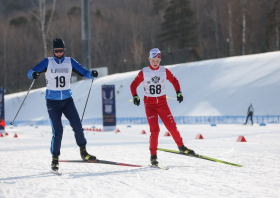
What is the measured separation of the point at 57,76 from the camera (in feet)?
18.8

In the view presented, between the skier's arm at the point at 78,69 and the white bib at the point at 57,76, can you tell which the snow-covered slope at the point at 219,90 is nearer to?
the skier's arm at the point at 78,69

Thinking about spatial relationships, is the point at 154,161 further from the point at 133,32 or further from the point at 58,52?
the point at 133,32

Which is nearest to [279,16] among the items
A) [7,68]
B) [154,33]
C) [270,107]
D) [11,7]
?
[270,107]

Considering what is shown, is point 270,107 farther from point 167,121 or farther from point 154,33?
point 154,33

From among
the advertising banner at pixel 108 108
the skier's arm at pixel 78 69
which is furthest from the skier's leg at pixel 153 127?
the advertising banner at pixel 108 108

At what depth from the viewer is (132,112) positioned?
95.8ft

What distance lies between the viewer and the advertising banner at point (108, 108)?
61.5 feet

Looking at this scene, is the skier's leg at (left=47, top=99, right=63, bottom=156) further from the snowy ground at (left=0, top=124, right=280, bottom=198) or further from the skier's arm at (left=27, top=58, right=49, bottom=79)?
the skier's arm at (left=27, top=58, right=49, bottom=79)

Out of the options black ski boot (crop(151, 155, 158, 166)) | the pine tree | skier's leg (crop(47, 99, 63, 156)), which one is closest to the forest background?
the pine tree

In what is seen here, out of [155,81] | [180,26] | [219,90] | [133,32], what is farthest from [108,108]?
[133,32]

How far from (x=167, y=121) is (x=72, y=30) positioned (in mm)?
62454

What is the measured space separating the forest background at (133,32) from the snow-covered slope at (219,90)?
2033 cm

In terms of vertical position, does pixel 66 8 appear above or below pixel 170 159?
above

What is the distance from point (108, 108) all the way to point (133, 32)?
147 feet
